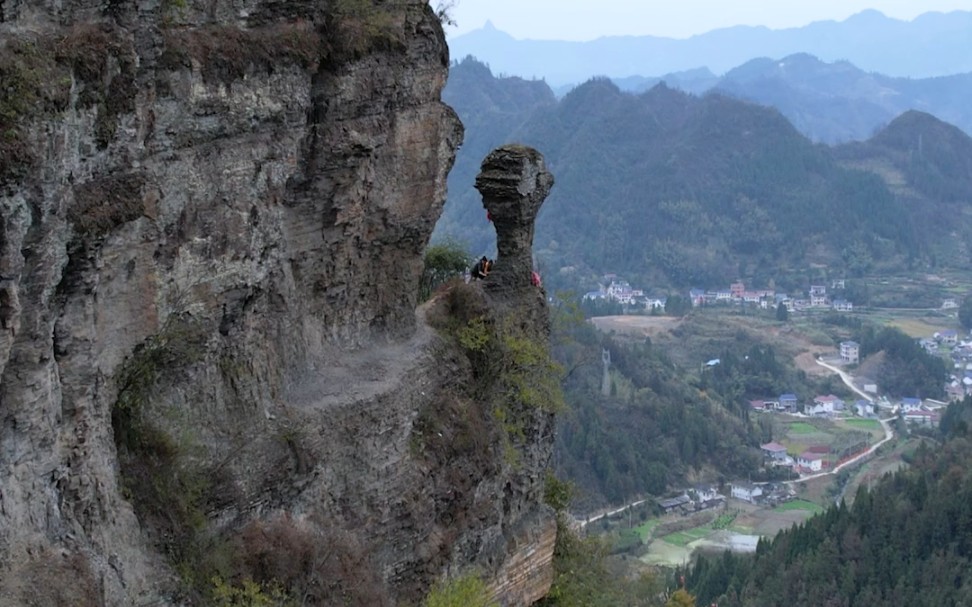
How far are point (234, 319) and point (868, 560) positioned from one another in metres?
52.0

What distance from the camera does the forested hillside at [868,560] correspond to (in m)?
62.0

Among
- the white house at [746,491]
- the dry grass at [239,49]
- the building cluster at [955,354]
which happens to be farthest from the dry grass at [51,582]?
the building cluster at [955,354]

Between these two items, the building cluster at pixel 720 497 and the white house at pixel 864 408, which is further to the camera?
the white house at pixel 864 408

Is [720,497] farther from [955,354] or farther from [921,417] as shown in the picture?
[955,354]

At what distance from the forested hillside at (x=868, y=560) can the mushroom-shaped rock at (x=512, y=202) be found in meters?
39.9

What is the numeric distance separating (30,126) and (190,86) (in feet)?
12.5

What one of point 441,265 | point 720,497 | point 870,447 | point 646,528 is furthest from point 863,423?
point 441,265

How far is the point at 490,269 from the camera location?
89.5ft

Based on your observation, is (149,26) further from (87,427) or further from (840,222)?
(840,222)

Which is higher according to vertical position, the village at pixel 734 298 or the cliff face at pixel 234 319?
the cliff face at pixel 234 319

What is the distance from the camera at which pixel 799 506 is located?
93562 millimetres

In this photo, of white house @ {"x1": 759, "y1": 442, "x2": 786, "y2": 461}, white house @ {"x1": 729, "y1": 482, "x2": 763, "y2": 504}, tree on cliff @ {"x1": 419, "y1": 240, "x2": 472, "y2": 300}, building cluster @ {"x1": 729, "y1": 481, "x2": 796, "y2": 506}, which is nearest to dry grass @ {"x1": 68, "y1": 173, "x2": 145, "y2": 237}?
tree on cliff @ {"x1": 419, "y1": 240, "x2": 472, "y2": 300}

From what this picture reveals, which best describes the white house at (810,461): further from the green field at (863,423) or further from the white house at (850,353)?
the white house at (850,353)

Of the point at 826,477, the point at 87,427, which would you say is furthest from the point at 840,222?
the point at 87,427
